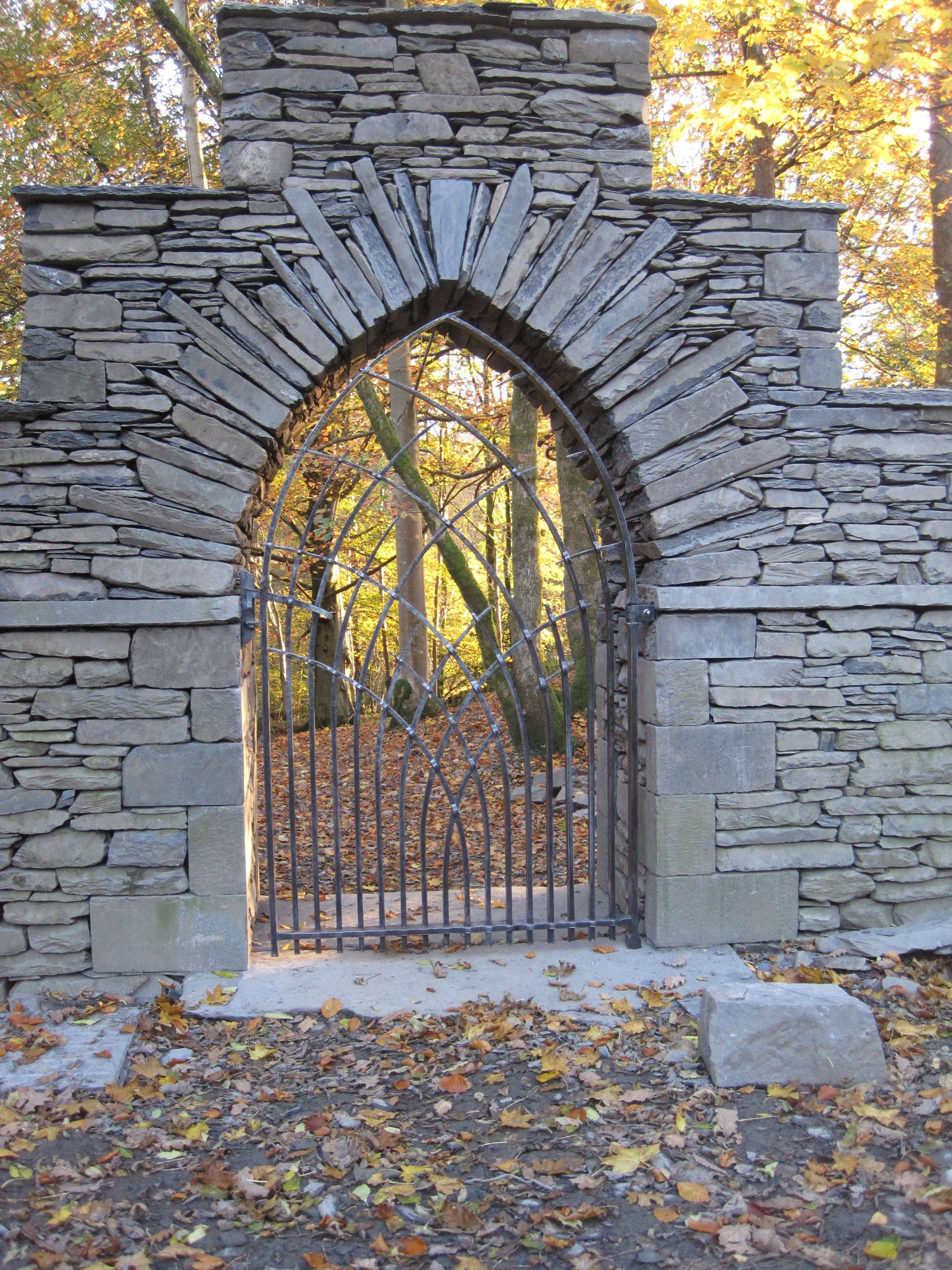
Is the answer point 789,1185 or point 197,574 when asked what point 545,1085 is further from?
point 197,574

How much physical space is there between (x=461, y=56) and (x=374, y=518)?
31.4 ft

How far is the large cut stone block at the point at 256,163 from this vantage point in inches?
159

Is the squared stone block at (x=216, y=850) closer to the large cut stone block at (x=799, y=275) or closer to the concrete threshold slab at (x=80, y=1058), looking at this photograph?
the concrete threshold slab at (x=80, y=1058)

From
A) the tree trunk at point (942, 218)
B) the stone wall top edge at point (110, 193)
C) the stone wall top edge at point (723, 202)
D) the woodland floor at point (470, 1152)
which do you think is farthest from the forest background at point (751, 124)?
the woodland floor at point (470, 1152)

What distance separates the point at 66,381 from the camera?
13.1 feet

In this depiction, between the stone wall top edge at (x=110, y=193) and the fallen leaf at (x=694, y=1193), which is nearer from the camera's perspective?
the fallen leaf at (x=694, y=1193)

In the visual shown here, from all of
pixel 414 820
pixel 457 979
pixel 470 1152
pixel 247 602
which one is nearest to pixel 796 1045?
pixel 470 1152

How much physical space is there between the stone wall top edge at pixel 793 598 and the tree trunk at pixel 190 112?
6148 millimetres

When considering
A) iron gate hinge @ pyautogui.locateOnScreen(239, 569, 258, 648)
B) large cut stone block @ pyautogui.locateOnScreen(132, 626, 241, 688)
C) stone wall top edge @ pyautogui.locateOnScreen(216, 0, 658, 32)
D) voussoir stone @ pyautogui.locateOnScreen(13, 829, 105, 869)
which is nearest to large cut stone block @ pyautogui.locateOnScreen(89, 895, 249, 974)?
voussoir stone @ pyautogui.locateOnScreen(13, 829, 105, 869)

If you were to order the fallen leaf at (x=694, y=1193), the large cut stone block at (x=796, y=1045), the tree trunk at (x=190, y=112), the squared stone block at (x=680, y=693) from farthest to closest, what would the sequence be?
the tree trunk at (x=190, y=112) < the squared stone block at (x=680, y=693) < the large cut stone block at (x=796, y=1045) < the fallen leaf at (x=694, y=1193)

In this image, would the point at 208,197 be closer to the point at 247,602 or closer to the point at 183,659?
the point at 247,602

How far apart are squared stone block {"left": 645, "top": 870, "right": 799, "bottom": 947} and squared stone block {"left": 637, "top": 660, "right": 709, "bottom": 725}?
73 centimetres

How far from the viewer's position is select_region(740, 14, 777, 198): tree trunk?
7.93 meters

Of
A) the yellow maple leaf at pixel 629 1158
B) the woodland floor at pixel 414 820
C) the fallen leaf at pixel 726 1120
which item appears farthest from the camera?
the woodland floor at pixel 414 820
